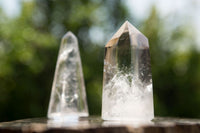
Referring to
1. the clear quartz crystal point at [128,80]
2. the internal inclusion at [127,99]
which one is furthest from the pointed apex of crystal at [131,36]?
the internal inclusion at [127,99]

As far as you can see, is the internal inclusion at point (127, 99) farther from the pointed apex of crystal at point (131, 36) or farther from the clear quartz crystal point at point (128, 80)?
the pointed apex of crystal at point (131, 36)

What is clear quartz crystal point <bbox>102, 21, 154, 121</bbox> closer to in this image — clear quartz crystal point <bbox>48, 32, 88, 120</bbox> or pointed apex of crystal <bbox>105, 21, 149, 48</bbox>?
pointed apex of crystal <bbox>105, 21, 149, 48</bbox>

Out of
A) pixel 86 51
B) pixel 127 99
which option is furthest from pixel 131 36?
pixel 86 51

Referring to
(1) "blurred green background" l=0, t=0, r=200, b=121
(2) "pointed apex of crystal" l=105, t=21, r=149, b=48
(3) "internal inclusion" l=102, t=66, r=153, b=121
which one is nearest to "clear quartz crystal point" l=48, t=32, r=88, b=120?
(3) "internal inclusion" l=102, t=66, r=153, b=121

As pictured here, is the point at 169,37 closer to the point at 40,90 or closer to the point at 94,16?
the point at 94,16

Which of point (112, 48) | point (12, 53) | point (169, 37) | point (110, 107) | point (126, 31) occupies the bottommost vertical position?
point (110, 107)

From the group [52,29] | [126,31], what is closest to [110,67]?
[126,31]

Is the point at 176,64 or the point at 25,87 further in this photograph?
the point at 176,64
